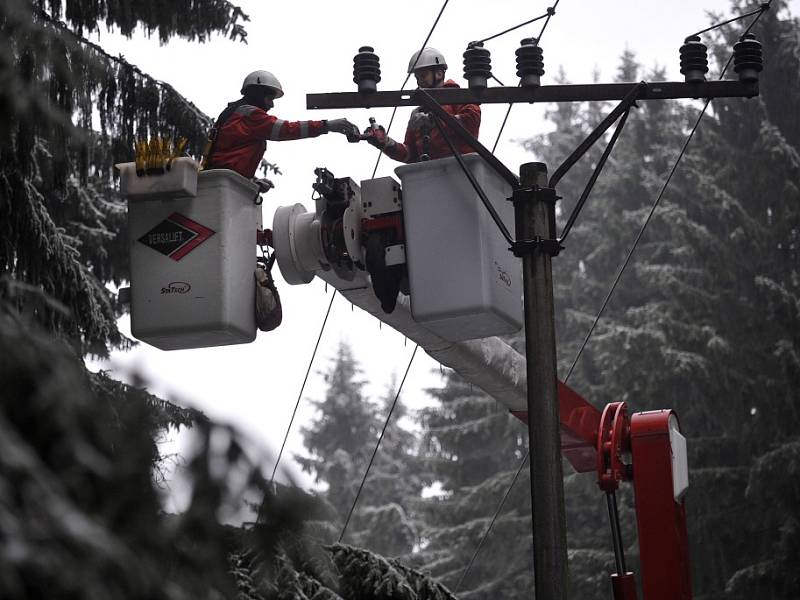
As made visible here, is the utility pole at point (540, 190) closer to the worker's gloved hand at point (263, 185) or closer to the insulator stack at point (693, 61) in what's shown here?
the insulator stack at point (693, 61)

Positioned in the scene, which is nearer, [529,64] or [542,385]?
[542,385]

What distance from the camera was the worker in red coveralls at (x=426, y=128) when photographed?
750 centimetres

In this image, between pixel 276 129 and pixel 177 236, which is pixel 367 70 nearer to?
pixel 276 129

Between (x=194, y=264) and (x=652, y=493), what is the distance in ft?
8.89

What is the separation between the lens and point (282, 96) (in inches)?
316

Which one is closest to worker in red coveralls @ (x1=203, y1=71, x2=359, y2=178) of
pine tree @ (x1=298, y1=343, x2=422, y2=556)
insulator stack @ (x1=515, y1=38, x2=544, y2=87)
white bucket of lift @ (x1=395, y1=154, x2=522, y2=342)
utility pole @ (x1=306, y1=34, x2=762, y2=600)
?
utility pole @ (x1=306, y1=34, x2=762, y2=600)

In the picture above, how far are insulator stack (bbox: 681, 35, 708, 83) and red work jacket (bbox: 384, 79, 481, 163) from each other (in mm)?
1167


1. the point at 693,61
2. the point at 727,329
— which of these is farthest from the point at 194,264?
the point at 727,329

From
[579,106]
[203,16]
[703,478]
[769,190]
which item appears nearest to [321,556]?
[203,16]

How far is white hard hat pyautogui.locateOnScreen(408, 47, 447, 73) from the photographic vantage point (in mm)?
7964

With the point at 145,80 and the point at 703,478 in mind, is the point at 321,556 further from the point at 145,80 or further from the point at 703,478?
the point at 703,478

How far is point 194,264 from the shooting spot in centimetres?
702

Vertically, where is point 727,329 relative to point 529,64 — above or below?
above

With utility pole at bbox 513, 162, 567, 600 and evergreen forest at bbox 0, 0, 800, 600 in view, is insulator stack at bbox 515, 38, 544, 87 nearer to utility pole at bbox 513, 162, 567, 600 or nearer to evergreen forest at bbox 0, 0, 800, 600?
utility pole at bbox 513, 162, 567, 600
